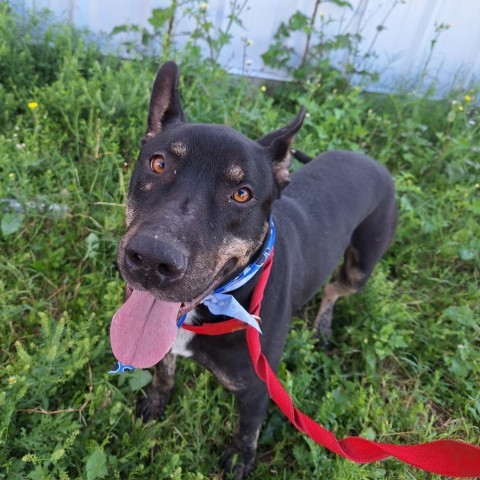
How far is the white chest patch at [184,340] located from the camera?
236 centimetres

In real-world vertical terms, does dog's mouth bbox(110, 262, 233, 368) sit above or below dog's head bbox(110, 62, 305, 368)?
below

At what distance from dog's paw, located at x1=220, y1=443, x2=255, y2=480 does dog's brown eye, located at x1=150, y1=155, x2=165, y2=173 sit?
1.68 metres

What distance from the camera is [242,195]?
2.16 metres

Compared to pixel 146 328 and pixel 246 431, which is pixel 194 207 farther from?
pixel 246 431

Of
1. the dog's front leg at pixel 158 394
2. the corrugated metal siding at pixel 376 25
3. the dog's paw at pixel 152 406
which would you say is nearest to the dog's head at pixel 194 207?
the dog's front leg at pixel 158 394

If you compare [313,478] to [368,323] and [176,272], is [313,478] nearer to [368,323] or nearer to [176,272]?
[368,323]

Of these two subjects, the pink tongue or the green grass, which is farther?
the green grass

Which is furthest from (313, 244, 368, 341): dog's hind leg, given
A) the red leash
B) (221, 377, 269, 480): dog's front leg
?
the red leash

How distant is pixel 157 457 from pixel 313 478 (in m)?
0.89

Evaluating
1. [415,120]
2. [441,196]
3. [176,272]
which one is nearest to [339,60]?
[415,120]

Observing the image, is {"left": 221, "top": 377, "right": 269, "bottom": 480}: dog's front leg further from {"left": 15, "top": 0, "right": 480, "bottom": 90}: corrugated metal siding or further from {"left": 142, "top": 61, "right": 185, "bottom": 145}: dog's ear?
{"left": 15, "top": 0, "right": 480, "bottom": 90}: corrugated metal siding

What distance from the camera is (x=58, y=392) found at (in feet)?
8.66

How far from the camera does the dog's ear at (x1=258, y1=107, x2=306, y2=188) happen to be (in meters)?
2.43

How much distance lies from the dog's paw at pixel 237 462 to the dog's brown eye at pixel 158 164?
5.51ft
